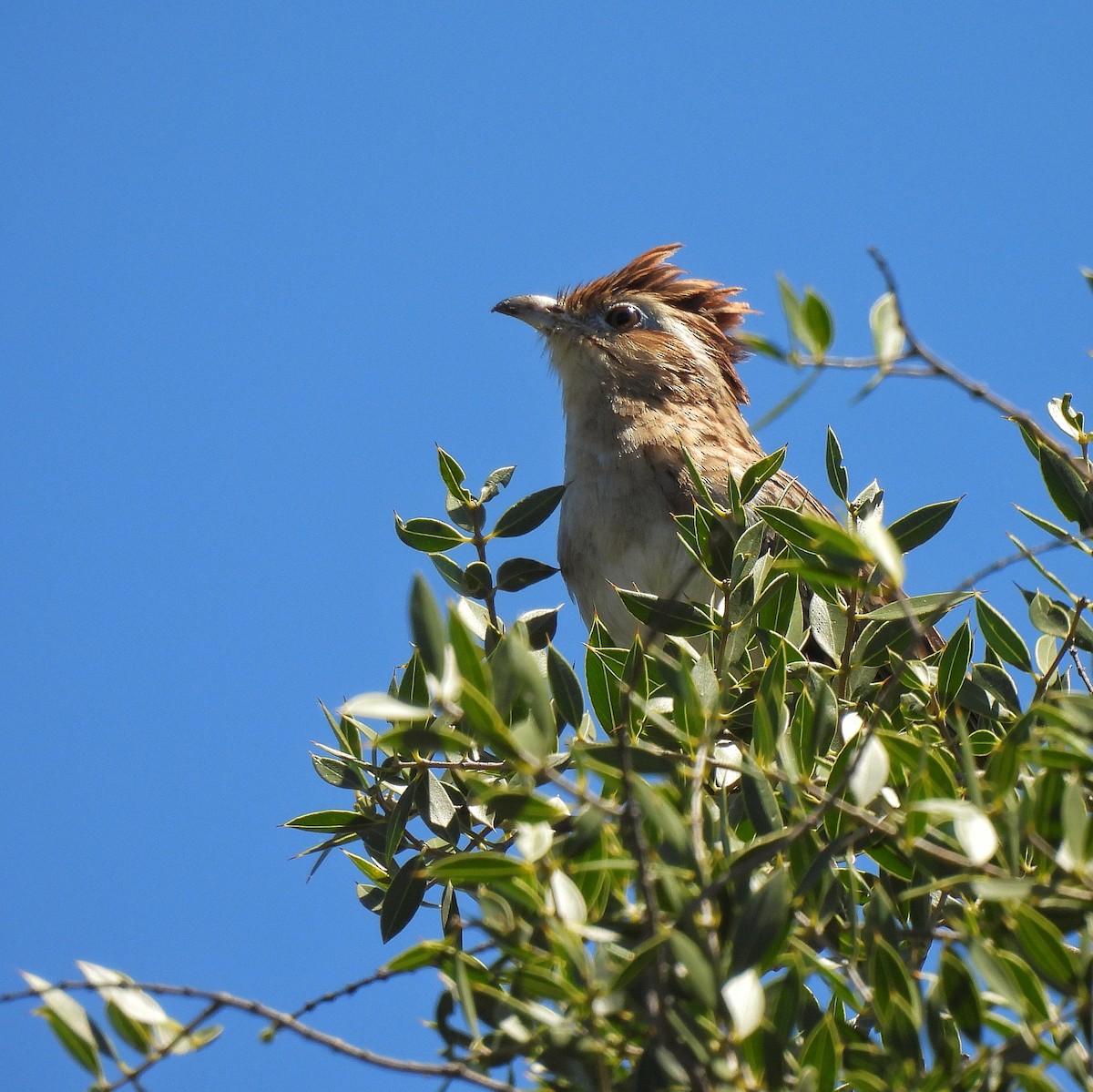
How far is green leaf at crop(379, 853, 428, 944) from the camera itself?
3121 millimetres

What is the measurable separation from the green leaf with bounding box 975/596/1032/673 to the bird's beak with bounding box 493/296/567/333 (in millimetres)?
4450

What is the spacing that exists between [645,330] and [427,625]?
537 centimetres

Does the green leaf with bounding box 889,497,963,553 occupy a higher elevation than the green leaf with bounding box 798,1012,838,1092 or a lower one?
higher

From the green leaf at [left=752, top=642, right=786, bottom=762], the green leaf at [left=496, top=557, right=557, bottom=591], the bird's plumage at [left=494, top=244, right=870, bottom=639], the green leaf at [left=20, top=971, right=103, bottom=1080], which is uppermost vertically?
the bird's plumage at [left=494, top=244, right=870, bottom=639]

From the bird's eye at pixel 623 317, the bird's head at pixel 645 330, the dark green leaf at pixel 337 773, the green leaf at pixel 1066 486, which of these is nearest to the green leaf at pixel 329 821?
the dark green leaf at pixel 337 773

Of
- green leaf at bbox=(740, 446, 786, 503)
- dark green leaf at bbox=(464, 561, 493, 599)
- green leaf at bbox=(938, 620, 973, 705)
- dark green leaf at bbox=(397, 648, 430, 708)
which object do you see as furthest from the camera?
dark green leaf at bbox=(464, 561, 493, 599)

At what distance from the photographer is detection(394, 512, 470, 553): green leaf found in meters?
3.55

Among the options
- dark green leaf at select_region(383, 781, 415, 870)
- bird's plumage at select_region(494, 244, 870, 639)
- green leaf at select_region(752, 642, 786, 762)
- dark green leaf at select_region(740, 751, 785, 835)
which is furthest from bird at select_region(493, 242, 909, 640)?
dark green leaf at select_region(740, 751, 785, 835)

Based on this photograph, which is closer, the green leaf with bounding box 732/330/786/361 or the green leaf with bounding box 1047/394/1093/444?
the green leaf with bounding box 732/330/786/361

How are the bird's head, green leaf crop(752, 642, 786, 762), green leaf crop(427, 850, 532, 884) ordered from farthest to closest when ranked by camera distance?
the bird's head → green leaf crop(752, 642, 786, 762) → green leaf crop(427, 850, 532, 884)

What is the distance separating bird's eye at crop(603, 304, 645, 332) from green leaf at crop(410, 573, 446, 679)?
5362mm

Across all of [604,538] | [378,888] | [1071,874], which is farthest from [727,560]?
[604,538]

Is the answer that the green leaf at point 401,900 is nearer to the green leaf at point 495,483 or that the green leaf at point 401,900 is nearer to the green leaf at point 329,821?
the green leaf at point 329,821

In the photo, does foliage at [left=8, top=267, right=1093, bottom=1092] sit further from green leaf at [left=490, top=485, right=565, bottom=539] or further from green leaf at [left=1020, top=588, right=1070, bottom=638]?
green leaf at [left=490, top=485, right=565, bottom=539]
